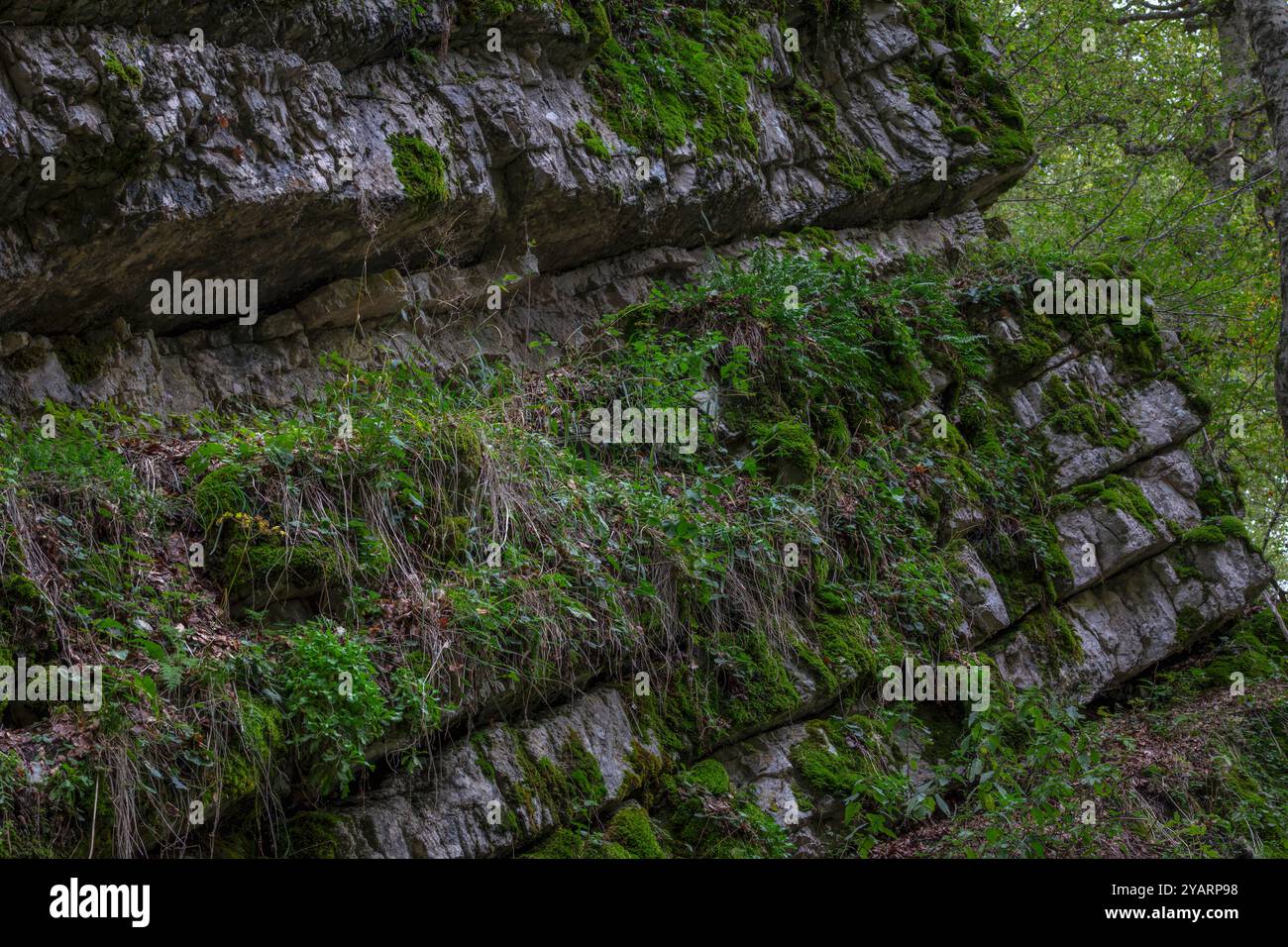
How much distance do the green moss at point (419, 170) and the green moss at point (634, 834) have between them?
3819 millimetres

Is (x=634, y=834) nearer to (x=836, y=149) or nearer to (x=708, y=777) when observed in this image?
(x=708, y=777)

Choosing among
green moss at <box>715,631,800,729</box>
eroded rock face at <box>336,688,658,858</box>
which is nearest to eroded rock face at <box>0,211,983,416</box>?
eroded rock face at <box>336,688,658,858</box>

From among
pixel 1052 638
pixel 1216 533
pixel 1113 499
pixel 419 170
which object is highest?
pixel 419 170

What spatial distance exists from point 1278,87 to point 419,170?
599 cm

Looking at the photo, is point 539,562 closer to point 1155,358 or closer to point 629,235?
point 629,235

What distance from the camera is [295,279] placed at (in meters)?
6.49

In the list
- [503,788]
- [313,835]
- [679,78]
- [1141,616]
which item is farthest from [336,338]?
[1141,616]

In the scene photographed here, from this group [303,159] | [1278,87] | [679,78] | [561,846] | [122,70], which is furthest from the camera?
[679,78]

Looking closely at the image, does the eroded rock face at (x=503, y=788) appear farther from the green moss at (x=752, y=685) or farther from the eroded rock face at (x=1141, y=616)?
the eroded rock face at (x=1141, y=616)

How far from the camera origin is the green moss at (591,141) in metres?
7.67

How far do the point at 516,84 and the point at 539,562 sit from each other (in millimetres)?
3703

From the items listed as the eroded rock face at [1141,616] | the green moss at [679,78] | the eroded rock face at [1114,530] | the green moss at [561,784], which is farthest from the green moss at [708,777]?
the green moss at [679,78]

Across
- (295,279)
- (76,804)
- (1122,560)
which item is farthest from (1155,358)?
(76,804)

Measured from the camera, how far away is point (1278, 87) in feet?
25.2
